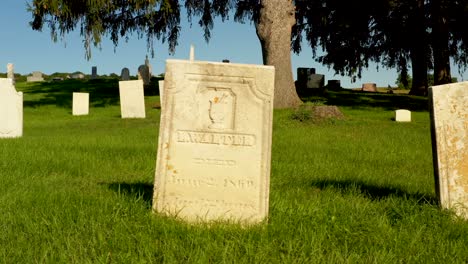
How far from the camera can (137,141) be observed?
1014cm

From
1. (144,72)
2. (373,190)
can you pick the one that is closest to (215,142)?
(373,190)

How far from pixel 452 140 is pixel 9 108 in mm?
9767

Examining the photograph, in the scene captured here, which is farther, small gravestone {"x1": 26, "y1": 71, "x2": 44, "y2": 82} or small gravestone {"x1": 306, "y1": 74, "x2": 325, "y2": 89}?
small gravestone {"x1": 26, "y1": 71, "x2": 44, "y2": 82}

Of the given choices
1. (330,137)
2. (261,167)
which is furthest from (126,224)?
(330,137)

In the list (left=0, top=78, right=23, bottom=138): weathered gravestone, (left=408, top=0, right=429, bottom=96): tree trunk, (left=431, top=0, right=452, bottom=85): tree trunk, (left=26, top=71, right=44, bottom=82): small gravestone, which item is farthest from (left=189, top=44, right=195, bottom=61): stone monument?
(left=26, top=71, right=44, bottom=82): small gravestone

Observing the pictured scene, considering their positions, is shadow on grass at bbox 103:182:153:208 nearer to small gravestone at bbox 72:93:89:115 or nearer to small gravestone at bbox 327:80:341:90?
small gravestone at bbox 72:93:89:115

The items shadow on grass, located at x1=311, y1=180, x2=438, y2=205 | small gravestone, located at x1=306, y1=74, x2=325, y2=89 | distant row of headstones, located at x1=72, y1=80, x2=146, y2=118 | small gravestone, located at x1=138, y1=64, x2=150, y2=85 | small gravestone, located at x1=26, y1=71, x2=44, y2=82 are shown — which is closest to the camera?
shadow on grass, located at x1=311, y1=180, x2=438, y2=205

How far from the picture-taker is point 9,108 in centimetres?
1166

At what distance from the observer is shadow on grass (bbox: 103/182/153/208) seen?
4.89 metres

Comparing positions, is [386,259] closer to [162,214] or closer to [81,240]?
[162,214]

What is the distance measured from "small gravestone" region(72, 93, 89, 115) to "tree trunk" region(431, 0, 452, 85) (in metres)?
14.9

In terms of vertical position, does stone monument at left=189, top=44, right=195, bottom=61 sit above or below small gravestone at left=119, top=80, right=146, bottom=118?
above

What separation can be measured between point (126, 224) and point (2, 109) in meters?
8.74

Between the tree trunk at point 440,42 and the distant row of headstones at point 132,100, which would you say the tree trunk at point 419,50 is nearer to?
the tree trunk at point 440,42
